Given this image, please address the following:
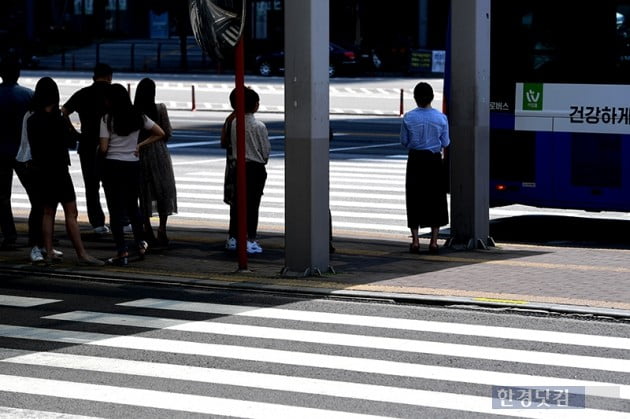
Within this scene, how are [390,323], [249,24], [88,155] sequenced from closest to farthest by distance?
1. [390,323]
2. [88,155]
3. [249,24]

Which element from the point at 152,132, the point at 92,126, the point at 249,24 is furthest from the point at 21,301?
the point at 249,24

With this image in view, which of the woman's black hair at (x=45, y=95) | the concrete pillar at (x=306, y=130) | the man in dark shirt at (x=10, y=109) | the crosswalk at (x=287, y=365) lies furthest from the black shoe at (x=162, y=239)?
the crosswalk at (x=287, y=365)

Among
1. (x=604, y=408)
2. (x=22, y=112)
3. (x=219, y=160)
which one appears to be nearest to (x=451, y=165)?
(x=22, y=112)

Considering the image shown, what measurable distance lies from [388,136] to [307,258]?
19.6 metres

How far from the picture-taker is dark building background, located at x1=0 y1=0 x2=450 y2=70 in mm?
65688

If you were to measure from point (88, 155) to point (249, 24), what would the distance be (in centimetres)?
5270

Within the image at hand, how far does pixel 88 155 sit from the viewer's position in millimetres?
15422

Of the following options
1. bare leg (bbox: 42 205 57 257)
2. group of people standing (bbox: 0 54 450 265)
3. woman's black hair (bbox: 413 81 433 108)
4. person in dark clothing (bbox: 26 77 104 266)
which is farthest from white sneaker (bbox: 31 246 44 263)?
woman's black hair (bbox: 413 81 433 108)

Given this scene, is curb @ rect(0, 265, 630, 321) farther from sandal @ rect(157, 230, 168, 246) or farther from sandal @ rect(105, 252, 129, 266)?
sandal @ rect(157, 230, 168, 246)

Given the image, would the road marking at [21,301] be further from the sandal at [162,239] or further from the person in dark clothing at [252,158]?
the sandal at [162,239]

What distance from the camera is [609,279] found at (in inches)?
505

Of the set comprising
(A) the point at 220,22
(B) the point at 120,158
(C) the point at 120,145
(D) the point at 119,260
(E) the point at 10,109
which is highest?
(A) the point at 220,22

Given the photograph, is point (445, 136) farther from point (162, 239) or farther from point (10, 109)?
point (10, 109)

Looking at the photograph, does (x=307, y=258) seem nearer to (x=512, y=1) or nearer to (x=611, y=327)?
(x=611, y=327)
